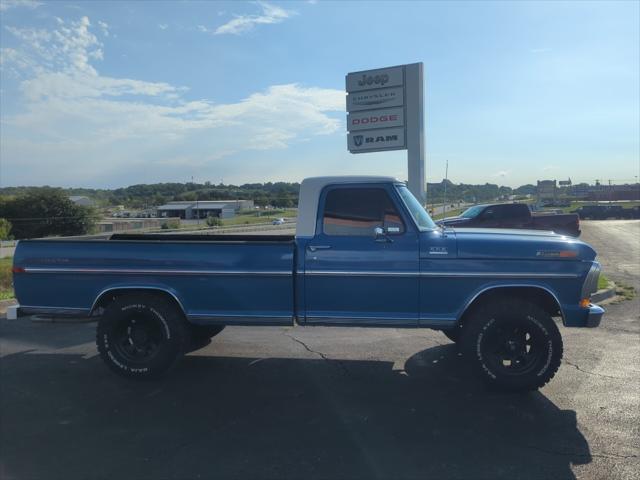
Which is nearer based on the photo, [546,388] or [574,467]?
[574,467]

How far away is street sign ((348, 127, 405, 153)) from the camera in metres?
14.1

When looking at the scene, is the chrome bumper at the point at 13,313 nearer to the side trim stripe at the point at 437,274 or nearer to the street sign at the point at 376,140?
the side trim stripe at the point at 437,274

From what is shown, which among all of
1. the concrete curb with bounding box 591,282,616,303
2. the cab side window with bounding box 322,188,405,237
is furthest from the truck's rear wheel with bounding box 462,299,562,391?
the concrete curb with bounding box 591,282,616,303

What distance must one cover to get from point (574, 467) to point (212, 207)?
3352 inches

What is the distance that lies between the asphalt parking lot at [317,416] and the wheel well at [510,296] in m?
0.79

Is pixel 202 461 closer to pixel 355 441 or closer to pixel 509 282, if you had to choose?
pixel 355 441

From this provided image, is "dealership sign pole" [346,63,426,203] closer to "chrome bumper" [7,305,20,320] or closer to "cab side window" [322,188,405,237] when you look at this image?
"cab side window" [322,188,405,237]

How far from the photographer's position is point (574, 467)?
3.54 meters

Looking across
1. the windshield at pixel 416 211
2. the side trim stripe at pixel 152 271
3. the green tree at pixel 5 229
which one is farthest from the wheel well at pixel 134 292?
the green tree at pixel 5 229

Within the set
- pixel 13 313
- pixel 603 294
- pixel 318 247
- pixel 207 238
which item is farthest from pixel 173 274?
pixel 603 294

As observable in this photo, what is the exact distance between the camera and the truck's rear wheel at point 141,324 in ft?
17.5

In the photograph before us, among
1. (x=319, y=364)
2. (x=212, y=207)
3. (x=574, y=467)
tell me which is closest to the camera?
(x=574, y=467)

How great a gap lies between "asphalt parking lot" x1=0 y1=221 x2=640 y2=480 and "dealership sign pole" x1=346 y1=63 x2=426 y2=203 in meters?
7.94

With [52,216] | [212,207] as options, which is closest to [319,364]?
[52,216]
